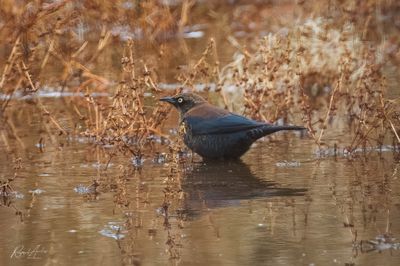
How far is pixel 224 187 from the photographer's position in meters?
8.20

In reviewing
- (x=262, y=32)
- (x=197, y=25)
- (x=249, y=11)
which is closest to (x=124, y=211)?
(x=262, y=32)

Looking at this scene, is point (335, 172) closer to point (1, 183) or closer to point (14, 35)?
point (1, 183)

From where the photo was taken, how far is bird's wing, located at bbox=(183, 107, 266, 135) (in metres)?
9.25

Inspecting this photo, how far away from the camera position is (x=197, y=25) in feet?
67.1

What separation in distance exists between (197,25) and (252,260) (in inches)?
577

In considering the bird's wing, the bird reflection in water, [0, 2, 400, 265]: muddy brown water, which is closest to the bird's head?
the bird's wing
